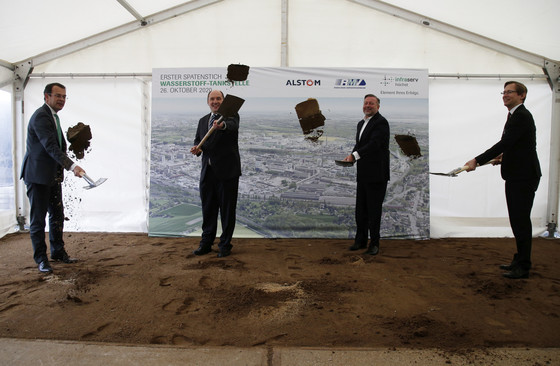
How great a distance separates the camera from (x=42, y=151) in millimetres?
3568

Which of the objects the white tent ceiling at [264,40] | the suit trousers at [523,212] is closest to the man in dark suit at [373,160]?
the suit trousers at [523,212]

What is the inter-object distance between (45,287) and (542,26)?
18.6 feet

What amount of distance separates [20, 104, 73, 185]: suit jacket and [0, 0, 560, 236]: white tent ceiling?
1.78m

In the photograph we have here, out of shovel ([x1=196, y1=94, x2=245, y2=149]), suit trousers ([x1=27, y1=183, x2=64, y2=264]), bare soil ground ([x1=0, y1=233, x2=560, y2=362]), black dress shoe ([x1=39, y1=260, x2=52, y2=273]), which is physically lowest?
bare soil ground ([x1=0, y1=233, x2=560, y2=362])

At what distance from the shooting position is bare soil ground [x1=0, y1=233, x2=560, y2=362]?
2.23 metres

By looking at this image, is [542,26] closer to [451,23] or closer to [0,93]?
[451,23]

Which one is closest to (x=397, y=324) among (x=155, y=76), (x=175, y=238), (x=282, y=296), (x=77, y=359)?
(x=282, y=296)

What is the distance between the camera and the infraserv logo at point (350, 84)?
5.07 meters

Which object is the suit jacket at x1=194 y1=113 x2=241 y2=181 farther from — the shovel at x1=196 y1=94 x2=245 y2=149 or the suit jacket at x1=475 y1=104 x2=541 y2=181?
the suit jacket at x1=475 y1=104 x2=541 y2=181

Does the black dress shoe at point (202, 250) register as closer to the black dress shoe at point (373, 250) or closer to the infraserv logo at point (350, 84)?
the black dress shoe at point (373, 250)

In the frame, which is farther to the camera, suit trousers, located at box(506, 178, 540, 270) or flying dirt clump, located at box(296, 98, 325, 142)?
flying dirt clump, located at box(296, 98, 325, 142)

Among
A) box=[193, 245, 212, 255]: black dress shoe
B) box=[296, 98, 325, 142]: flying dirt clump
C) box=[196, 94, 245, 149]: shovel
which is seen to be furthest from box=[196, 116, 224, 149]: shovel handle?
box=[296, 98, 325, 142]: flying dirt clump

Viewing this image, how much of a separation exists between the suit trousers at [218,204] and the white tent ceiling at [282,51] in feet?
5.26

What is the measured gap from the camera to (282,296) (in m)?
2.86
